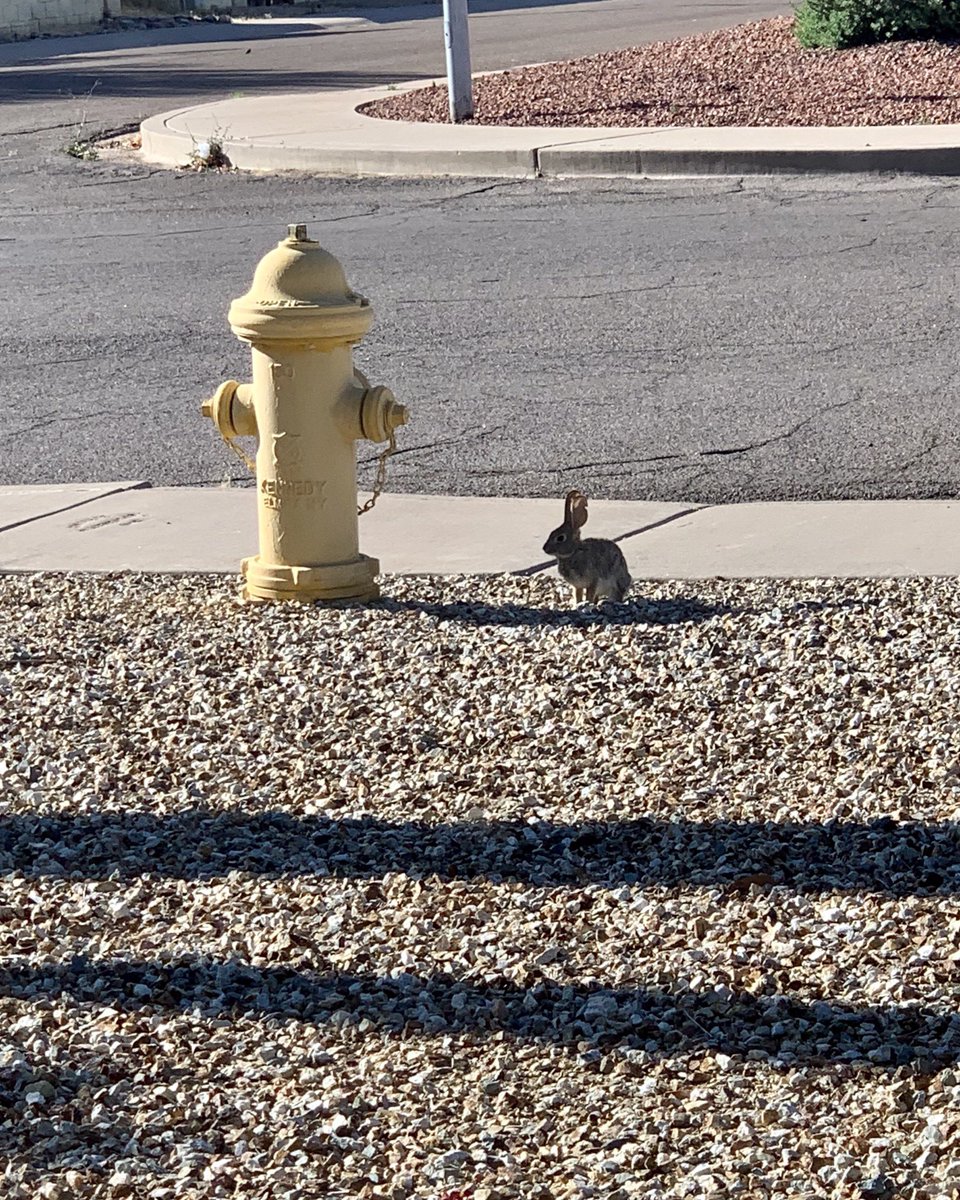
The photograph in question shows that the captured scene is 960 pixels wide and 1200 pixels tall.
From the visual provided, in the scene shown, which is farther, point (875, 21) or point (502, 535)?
point (875, 21)

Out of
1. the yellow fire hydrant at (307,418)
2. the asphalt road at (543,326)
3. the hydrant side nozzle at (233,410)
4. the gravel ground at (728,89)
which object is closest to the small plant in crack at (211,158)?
the asphalt road at (543,326)

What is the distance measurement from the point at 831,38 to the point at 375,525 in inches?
566

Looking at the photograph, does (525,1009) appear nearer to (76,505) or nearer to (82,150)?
(76,505)

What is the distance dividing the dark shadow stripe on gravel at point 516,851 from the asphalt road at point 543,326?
2.97m

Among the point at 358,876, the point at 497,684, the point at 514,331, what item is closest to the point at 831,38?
the point at 514,331

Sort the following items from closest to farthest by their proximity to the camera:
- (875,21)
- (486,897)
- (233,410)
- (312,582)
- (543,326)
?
(486,897) → (312,582) → (233,410) → (543,326) → (875,21)

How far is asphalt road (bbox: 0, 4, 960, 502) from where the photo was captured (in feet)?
24.9

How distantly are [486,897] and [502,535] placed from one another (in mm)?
2790

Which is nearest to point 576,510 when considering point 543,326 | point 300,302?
point 300,302

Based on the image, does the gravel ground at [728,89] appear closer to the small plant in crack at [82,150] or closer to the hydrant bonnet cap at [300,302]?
the small plant in crack at [82,150]

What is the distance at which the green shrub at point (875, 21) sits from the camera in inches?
752

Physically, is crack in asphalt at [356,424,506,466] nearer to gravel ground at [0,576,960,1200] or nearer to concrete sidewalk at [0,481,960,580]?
concrete sidewalk at [0,481,960,580]

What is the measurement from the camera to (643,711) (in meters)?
5.00

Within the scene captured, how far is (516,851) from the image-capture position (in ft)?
13.8
